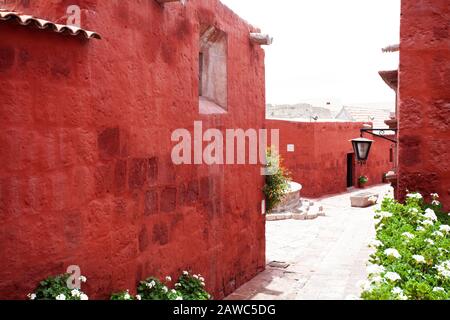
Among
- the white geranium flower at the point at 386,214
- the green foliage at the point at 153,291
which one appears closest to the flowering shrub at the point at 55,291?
the green foliage at the point at 153,291

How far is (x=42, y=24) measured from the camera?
12.5 ft

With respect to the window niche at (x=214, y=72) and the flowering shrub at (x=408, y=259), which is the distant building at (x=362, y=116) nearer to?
the window niche at (x=214, y=72)

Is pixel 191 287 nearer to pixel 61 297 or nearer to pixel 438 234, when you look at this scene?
pixel 61 297

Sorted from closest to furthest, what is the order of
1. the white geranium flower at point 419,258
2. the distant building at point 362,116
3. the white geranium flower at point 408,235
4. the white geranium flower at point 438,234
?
the white geranium flower at point 419,258
the white geranium flower at point 408,235
the white geranium flower at point 438,234
the distant building at point 362,116

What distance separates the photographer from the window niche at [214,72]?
802 cm

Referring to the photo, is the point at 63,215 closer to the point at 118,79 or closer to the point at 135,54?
the point at 118,79

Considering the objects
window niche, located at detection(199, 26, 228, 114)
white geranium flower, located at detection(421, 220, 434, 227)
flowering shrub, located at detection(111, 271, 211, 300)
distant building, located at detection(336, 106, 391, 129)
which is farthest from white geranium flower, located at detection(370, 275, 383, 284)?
distant building, located at detection(336, 106, 391, 129)

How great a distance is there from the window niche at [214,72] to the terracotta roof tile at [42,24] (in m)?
3.73

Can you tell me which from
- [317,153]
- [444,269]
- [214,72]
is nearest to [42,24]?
[444,269]

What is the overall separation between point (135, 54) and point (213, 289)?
13.2ft

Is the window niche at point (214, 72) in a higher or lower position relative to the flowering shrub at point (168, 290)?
higher

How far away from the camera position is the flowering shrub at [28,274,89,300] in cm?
389

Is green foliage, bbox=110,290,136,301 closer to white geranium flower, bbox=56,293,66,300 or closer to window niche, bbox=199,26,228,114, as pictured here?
white geranium flower, bbox=56,293,66,300

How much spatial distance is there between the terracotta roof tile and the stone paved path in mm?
4253
